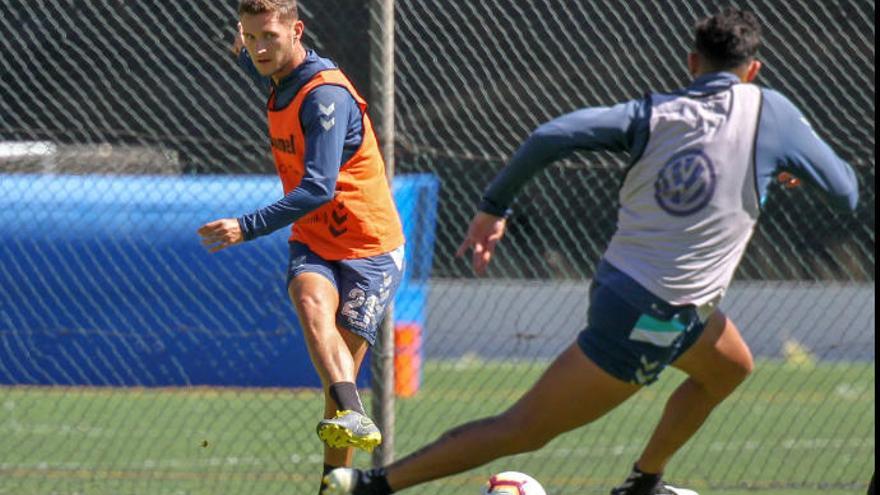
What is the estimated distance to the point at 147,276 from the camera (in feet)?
36.2

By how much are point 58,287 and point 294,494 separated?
3954 mm

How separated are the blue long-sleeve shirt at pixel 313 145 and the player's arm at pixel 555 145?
3.88 feet

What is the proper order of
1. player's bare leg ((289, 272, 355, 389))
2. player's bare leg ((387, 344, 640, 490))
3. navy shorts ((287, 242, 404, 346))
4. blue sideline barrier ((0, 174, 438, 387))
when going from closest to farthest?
1. player's bare leg ((387, 344, 640, 490))
2. player's bare leg ((289, 272, 355, 389))
3. navy shorts ((287, 242, 404, 346))
4. blue sideline barrier ((0, 174, 438, 387))

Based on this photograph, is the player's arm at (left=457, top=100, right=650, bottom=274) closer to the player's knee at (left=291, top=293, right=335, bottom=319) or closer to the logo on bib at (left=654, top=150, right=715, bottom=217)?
the logo on bib at (left=654, top=150, right=715, bottom=217)

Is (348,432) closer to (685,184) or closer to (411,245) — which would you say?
(685,184)

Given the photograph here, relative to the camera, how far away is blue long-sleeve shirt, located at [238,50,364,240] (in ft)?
18.7

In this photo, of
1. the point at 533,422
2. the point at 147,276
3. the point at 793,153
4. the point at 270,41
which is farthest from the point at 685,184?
the point at 147,276

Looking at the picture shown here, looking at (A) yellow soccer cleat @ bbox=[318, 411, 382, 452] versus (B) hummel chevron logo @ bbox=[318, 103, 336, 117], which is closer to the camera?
(A) yellow soccer cleat @ bbox=[318, 411, 382, 452]

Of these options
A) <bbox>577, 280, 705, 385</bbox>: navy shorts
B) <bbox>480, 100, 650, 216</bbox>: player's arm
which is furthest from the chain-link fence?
<bbox>480, 100, 650, 216</bbox>: player's arm

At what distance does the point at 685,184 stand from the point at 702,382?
1.01 m

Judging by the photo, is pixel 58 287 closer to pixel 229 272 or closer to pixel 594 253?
pixel 229 272

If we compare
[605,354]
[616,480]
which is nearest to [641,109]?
[605,354]

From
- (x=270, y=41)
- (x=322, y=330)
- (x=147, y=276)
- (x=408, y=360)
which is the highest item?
(x=270, y=41)

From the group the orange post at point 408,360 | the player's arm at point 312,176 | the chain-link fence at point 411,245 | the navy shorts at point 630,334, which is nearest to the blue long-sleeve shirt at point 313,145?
the player's arm at point 312,176
